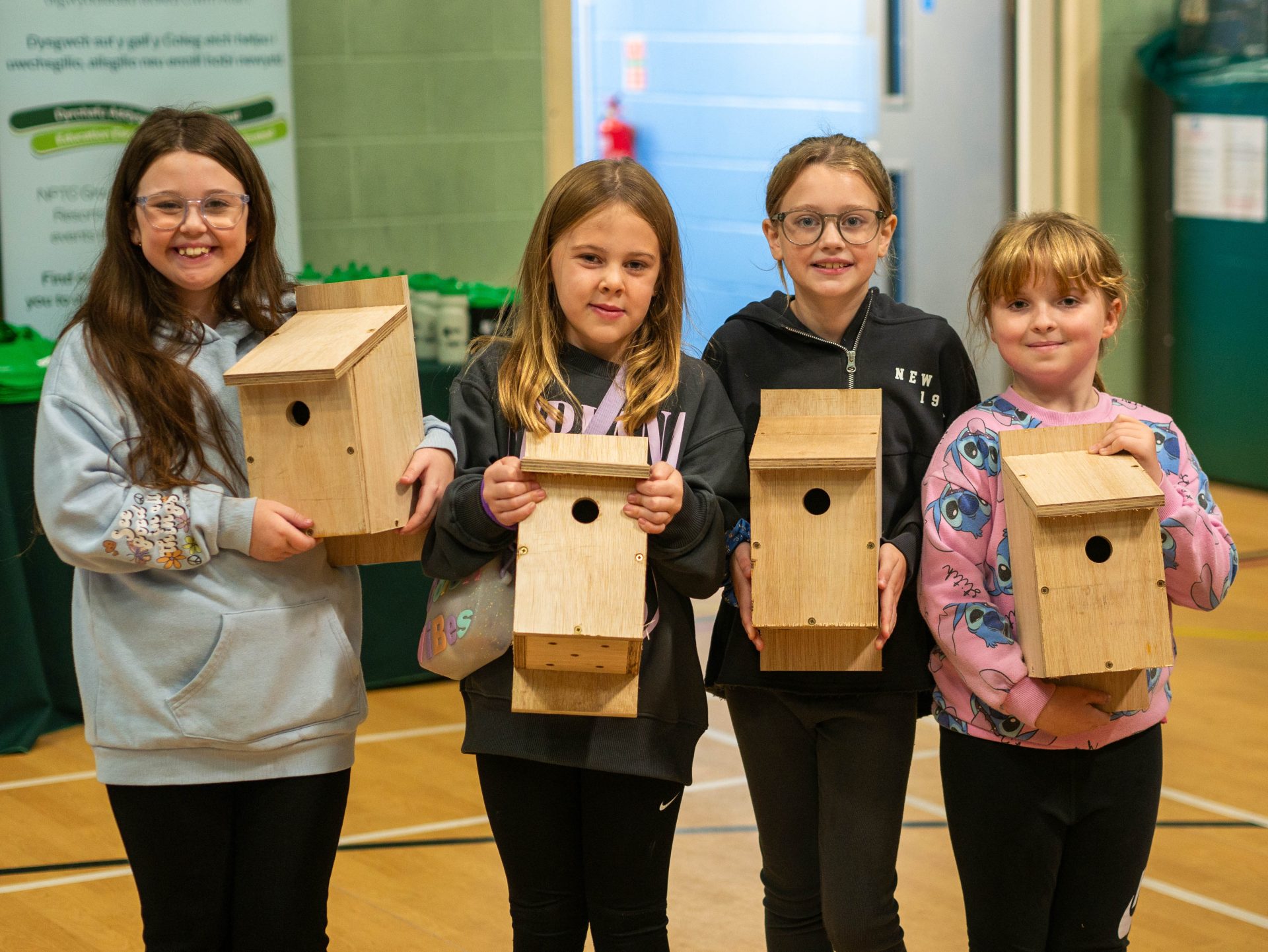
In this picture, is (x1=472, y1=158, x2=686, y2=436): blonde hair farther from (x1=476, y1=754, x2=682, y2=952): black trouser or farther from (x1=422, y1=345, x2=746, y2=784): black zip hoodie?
(x1=476, y1=754, x2=682, y2=952): black trouser

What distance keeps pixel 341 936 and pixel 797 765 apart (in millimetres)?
1202

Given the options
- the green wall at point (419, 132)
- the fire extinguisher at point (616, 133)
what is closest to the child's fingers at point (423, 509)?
the green wall at point (419, 132)

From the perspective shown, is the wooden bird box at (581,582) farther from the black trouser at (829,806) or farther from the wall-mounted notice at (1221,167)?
the wall-mounted notice at (1221,167)

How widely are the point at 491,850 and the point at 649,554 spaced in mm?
1543

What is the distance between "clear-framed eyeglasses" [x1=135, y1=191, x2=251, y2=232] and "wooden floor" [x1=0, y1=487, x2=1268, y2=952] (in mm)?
1492

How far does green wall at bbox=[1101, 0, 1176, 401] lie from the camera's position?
21.4 feet

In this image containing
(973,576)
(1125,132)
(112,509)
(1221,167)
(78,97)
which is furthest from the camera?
(1125,132)

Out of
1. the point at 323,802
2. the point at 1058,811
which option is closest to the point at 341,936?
the point at 323,802

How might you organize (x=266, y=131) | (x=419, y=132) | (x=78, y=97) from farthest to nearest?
(x=419, y=132)
(x=266, y=131)
(x=78, y=97)

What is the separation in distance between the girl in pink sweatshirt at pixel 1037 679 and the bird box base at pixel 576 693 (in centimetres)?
41

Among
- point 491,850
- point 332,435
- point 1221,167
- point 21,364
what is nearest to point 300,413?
point 332,435

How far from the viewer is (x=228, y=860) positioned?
6.36 feet

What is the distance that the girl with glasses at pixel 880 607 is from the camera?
2.04 metres

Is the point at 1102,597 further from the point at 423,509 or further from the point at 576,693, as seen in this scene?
the point at 423,509
